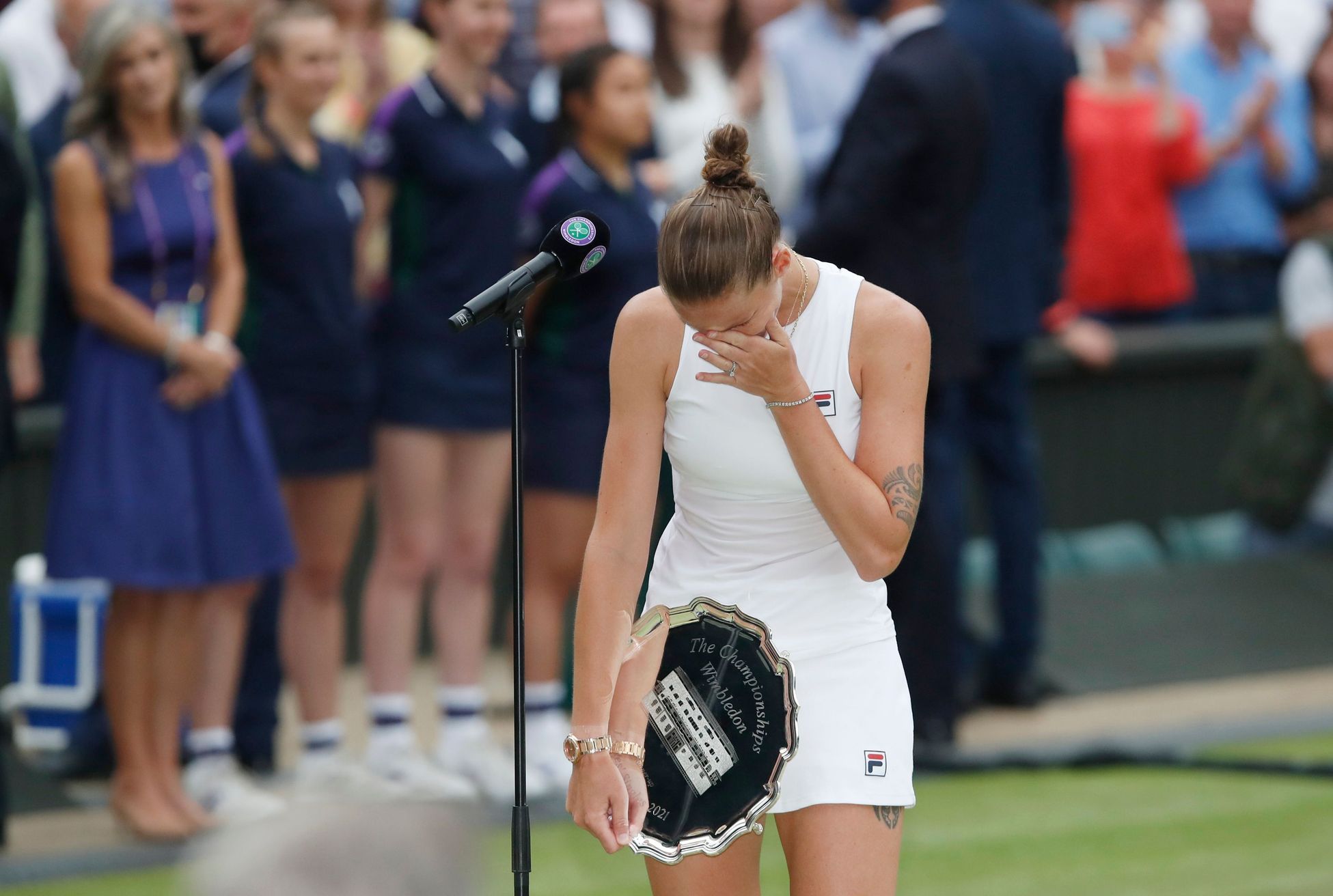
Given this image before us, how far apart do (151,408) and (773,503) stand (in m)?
2.85

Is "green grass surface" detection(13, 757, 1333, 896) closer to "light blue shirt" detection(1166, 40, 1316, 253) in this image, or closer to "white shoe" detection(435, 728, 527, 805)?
"white shoe" detection(435, 728, 527, 805)

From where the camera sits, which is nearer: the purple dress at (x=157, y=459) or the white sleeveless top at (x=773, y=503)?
the white sleeveless top at (x=773, y=503)

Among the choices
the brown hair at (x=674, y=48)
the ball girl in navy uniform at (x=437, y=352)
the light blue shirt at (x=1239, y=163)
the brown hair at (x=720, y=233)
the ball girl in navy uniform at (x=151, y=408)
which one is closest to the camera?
the brown hair at (x=720, y=233)

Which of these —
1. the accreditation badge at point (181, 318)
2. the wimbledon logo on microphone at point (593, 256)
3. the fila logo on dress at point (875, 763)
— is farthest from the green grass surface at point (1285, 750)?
the wimbledon logo on microphone at point (593, 256)

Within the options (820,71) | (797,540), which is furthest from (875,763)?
(820,71)

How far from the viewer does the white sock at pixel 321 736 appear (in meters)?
5.95

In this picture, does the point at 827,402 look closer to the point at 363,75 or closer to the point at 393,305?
the point at 393,305

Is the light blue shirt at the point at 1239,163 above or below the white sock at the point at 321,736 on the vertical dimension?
above

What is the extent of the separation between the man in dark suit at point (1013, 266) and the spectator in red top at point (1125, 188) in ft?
5.32

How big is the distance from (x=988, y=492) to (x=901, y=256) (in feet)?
3.67

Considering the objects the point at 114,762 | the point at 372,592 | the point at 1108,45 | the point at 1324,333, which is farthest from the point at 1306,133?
the point at 114,762

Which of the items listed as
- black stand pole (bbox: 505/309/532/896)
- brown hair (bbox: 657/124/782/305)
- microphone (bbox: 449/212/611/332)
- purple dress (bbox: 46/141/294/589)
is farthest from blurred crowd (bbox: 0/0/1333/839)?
brown hair (bbox: 657/124/782/305)

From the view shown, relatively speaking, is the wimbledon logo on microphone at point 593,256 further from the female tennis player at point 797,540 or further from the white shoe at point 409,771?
the white shoe at point 409,771

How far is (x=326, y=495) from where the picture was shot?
6.04 m
